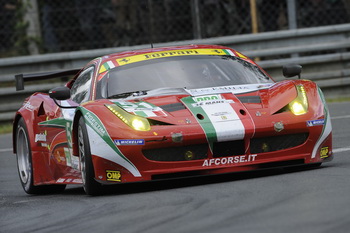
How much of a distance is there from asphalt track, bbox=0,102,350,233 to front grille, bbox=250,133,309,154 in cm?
19

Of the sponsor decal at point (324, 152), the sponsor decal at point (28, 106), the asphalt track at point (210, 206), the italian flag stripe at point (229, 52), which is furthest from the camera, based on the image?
the sponsor decal at point (28, 106)

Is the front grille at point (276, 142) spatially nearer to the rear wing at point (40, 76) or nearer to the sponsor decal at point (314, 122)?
the sponsor decal at point (314, 122)

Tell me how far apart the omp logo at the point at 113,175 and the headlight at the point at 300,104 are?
1.31 m

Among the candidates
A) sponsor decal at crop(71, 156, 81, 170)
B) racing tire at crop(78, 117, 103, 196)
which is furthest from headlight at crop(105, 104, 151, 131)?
sponsor decal at crop(71, 156, 81, 170)

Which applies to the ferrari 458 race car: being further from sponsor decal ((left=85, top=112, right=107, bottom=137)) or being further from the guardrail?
the guardrail

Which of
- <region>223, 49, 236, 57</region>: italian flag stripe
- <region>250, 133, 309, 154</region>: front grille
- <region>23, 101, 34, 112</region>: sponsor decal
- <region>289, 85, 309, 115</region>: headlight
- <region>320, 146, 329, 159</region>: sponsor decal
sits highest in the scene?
<region>223, 49, 236, 57</region>: italian flag stripe

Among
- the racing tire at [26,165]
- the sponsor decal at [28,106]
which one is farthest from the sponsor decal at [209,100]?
the sponsor decal at [28,106]

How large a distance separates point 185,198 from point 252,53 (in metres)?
7.72

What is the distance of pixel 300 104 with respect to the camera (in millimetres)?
6789

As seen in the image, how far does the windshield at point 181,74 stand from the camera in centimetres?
752

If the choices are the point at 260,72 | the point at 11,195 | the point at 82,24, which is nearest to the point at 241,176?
the point at 260,72

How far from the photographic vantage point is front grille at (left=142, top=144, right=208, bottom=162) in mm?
6426

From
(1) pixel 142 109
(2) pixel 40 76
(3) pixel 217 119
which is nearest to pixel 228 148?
(3) pixel 217 119

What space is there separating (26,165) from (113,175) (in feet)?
8.36
